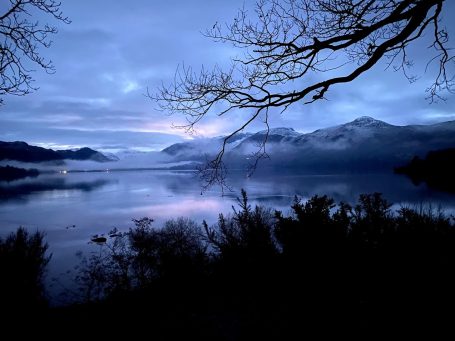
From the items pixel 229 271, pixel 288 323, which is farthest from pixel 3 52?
pixel 229 271

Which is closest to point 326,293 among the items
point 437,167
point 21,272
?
point 21,272

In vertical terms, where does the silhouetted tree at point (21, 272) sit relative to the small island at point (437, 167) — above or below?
below

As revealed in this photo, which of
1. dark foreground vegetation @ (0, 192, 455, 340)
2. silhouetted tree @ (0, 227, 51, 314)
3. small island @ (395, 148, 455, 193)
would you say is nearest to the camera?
dark foreground vegetation @ (0, 192, 455, 340)

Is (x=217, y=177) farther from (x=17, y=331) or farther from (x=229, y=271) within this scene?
(x=229, y=271)

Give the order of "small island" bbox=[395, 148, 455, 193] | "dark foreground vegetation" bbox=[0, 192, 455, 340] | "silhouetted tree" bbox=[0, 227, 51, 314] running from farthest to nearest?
"small island" bbox=[395, 148, 455, 193] < "silhouetted tree" bbox=[0, 227, 51, 314] < "dark foreground vegetation" bbox=[0, 192, 455, 340]

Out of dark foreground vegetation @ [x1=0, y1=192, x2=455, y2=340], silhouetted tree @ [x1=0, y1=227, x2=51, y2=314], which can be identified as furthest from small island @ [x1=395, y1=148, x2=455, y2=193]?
silhouetted tree @ [x1=0, y1=227, x2=51, y2=314]

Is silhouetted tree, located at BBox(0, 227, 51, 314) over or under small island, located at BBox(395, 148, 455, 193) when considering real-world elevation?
under

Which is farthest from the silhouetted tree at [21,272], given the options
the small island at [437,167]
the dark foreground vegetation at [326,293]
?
the small island at [437,167]

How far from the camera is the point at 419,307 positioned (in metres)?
6.49

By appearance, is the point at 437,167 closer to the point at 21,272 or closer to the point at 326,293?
the point at 326,293

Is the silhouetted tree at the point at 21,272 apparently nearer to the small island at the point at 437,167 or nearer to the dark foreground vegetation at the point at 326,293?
the dark foreground vegetation at the point at 326,293

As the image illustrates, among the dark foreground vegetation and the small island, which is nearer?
the dark foreground vegetation

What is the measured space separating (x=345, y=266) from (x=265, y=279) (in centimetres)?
335

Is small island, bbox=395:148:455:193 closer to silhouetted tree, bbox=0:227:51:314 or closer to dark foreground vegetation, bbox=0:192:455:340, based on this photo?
dark foreground vegetation, bbox=0:192:455:340
